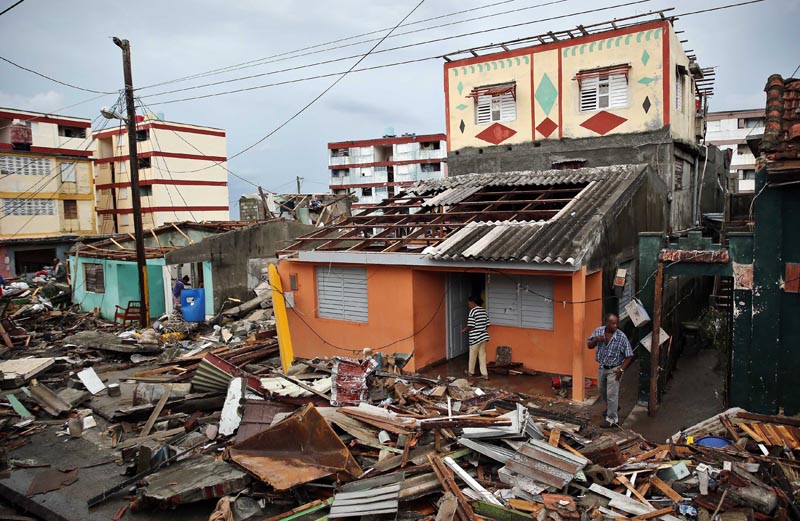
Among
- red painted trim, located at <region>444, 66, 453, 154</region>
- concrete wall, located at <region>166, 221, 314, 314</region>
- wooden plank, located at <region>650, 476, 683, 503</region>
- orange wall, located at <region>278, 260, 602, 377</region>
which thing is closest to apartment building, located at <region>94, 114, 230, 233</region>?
concrete wall, located at <region>166, 221, 314, 314</region>

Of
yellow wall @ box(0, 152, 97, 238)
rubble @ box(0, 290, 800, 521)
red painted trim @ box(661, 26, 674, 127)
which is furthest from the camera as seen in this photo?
yellow wall @ box(0, 152, 97, 238)

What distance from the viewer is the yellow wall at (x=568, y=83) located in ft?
52.2

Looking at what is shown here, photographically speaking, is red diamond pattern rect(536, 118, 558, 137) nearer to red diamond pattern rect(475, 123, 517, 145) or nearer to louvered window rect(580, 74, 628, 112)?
red diamond pattern rect(475, 123, 517, 145)

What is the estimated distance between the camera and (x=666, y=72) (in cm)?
1575

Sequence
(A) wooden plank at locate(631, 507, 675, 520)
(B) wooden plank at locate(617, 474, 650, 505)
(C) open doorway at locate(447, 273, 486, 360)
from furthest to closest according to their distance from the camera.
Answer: (C) open doorway at locate(447, 273, 486, 360) < (B) wooden plank at locate(617, 474, 650, 505) < (A) wooden plank at locate(631, 507, 675, 520)

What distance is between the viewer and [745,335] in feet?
31.6

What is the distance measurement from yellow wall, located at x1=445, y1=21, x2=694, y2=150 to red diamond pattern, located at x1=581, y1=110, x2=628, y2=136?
2.6 inches

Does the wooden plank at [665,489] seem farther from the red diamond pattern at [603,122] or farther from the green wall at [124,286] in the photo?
the green wall at [124,286]

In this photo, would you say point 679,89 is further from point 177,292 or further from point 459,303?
point 177,292

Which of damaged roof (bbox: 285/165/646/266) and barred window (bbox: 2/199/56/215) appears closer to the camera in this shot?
damaged roof (bbox: 285/165/646/266)

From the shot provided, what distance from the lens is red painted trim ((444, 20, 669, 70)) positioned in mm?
15912

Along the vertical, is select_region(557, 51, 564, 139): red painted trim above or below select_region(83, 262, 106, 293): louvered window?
above

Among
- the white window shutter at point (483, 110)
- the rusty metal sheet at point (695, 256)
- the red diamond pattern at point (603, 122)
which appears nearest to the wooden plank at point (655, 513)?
the rusty metal sheet at point (695, 256)

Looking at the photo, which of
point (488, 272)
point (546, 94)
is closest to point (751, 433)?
point (488, 272)
